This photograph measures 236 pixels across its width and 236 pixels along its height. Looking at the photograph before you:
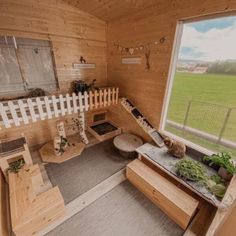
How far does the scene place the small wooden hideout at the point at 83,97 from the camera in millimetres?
1623

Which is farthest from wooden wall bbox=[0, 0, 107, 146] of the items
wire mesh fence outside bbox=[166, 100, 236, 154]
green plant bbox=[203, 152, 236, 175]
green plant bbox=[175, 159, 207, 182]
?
green plant bbox=[203, 152, 236, 175]

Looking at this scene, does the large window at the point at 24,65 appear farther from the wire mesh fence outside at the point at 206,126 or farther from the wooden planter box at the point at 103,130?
the wire mesh fence outside at the point at 206,126

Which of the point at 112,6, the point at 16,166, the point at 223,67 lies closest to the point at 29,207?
the point at 16,166

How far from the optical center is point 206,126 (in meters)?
3.58

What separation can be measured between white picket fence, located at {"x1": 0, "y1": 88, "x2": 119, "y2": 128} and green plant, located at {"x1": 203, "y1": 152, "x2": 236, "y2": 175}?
2008mm

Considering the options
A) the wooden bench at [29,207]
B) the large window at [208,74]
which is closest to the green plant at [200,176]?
the large window at [208,74]

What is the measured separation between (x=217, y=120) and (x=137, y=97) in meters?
2.11

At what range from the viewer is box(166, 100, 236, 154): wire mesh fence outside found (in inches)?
119

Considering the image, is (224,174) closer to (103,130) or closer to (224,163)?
(224,163)

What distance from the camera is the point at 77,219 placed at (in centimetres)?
167

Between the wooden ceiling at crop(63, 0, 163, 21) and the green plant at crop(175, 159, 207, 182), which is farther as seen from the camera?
the wooden ceiling at crop(63, 0, 163, 21)

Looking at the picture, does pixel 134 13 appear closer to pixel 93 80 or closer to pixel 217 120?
pixel 93 80

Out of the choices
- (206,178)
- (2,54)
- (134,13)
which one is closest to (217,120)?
(206,178)

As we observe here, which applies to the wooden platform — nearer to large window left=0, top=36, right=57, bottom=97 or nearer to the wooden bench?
the wooden bench
